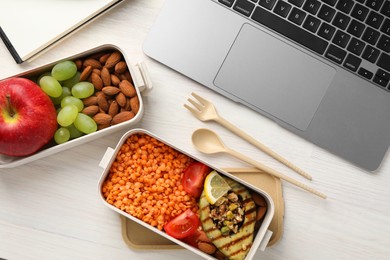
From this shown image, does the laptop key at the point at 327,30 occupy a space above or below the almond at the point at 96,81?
above

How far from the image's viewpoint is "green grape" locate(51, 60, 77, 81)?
0.77m

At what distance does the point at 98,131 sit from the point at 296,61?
345 mm

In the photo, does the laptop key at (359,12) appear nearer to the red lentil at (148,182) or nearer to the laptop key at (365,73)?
the laptop key at (365,73)

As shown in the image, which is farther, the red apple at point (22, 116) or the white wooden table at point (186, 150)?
the white wooden table at point (186, 150)

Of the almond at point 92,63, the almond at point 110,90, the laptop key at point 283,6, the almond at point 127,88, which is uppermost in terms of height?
the laptop key at point 283,6

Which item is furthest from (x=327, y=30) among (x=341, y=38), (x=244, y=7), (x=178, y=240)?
(x=178, y=240)

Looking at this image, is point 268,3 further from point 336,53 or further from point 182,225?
point 182,225

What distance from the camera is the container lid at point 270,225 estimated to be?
837mm

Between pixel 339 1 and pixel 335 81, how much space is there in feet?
0.43

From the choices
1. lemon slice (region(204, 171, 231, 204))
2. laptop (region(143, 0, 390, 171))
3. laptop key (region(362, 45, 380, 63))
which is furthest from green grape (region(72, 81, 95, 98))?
laptop key (region(362, 45, 380, 63))

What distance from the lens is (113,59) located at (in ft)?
2.61

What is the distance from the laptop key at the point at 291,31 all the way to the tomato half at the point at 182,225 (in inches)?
13.2

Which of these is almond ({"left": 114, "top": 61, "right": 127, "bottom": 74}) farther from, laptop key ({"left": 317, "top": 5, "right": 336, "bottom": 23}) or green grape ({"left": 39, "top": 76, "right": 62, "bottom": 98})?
laptop key ({"left": 317, "top": 5, "right": 336, "bottom": 23})

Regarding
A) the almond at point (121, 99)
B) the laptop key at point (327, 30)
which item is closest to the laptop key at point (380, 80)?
the laptop key at point (327, 30)
